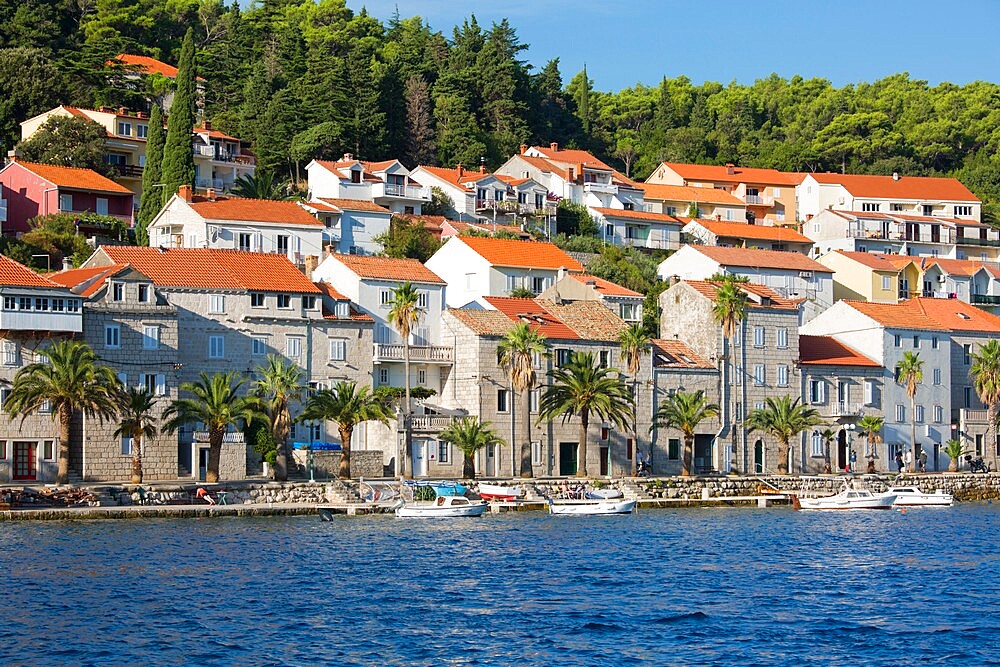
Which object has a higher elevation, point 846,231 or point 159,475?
point 846,231

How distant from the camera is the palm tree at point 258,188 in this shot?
11045cm

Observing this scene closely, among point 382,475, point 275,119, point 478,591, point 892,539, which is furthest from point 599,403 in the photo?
point 275,119

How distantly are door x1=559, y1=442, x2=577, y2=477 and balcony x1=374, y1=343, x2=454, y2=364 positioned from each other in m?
7.87

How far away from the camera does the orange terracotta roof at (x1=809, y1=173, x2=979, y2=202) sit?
464 ft

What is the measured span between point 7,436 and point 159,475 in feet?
23.5

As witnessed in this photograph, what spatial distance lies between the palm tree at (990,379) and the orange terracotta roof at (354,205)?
135 feet

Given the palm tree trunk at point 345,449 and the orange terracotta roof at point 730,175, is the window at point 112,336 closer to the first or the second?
the palm tree trunk at point 345,449

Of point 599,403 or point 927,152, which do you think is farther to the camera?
point 927,152

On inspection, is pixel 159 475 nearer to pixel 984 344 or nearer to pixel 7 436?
pixel 7 436

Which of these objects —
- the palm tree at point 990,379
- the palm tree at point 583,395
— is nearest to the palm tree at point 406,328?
the palm tree at point 583,395

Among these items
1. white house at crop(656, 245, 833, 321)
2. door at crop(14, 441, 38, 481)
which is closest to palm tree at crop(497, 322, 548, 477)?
door at crop(14, 441, 38, 481)

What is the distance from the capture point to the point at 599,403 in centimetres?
7925

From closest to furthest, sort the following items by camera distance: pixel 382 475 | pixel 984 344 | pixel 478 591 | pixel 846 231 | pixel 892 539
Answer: pixel 478 591
pixel 892 539
pixel 382 475
pixel 984 344
pixel 846 231

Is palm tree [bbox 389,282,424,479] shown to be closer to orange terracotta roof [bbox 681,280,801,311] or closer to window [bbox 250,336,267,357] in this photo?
window [bbox 250,336,267,357]
